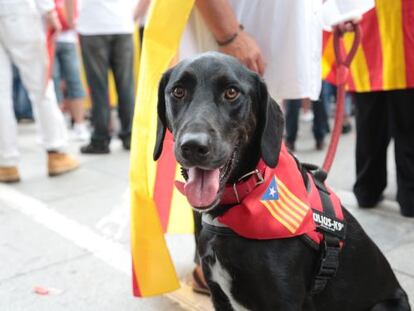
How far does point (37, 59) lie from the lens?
15.4ft

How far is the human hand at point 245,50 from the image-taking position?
2.26 metres

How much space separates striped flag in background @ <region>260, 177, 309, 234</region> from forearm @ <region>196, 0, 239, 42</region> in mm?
752

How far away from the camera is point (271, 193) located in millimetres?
1839

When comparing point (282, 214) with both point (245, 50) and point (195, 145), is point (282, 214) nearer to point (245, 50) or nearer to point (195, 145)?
point (195, 145)

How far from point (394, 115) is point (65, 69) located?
479 cm

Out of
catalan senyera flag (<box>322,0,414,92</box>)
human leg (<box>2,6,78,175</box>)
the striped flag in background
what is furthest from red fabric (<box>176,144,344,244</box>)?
human leg (<box>2,6,78,175</box>)

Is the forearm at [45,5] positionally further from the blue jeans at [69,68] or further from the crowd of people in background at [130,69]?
the blue jeans at [69,68]

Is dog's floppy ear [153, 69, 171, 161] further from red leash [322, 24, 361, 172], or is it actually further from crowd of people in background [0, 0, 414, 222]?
red leash [322, 24, 361, 172]

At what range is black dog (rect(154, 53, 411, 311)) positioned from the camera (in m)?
1.68

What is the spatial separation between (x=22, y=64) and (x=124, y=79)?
1.55 m

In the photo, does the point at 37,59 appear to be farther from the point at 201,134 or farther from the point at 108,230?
the point at 201,134

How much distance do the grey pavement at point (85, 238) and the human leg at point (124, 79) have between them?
35.9 inches

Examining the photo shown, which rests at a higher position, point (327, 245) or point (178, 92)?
point (178, 92)

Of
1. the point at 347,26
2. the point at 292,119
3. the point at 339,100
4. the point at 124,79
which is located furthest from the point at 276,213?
the point at 124,79
